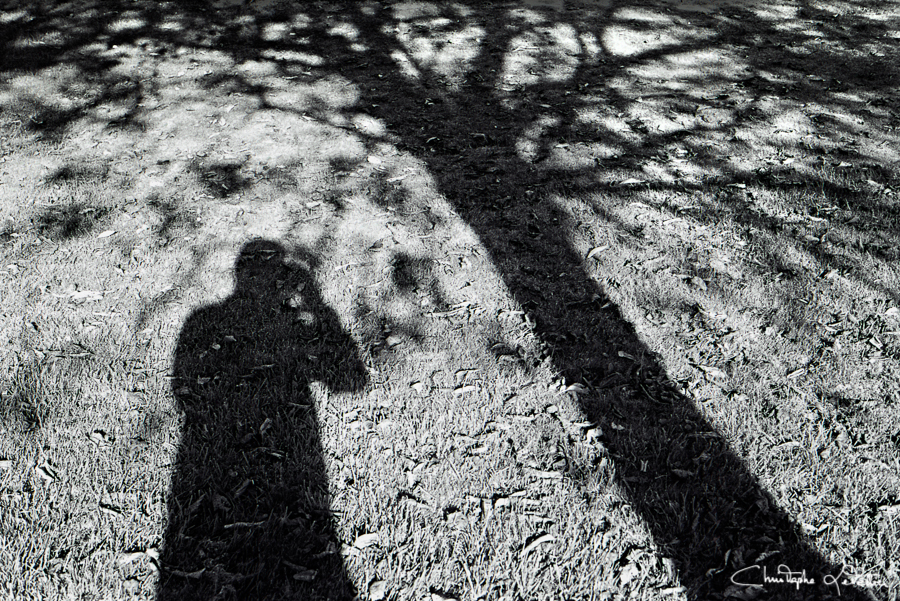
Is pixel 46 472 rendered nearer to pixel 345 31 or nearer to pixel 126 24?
pixel 345 31

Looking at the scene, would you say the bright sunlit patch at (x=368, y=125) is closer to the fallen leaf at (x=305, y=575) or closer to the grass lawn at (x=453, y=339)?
the grass lawn at (x=453, y=339)

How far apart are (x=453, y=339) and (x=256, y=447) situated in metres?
1.34

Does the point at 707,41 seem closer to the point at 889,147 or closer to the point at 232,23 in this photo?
the point at 889,147

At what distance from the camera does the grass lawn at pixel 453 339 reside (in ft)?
9.23

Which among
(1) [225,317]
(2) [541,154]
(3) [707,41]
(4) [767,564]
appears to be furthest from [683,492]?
(3) [707,41]

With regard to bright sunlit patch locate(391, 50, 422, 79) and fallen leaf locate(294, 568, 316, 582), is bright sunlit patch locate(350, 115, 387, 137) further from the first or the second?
fallen leaf locate(294, 568, 316, 582)

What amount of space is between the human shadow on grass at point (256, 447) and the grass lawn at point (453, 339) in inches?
0.7

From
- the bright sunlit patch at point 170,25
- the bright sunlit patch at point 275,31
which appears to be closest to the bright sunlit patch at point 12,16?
the bright sunlit patch at point 170,25

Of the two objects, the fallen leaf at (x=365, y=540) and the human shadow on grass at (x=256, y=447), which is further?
the fallen leaf at (x=365, y=540)

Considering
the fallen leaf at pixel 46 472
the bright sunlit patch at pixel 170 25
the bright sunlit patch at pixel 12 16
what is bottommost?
the bright sunlit patch at pixel 12 16

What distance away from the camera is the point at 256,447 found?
130 inches

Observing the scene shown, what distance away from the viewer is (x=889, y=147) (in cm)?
614

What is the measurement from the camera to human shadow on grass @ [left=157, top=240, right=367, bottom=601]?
8.96 ft
